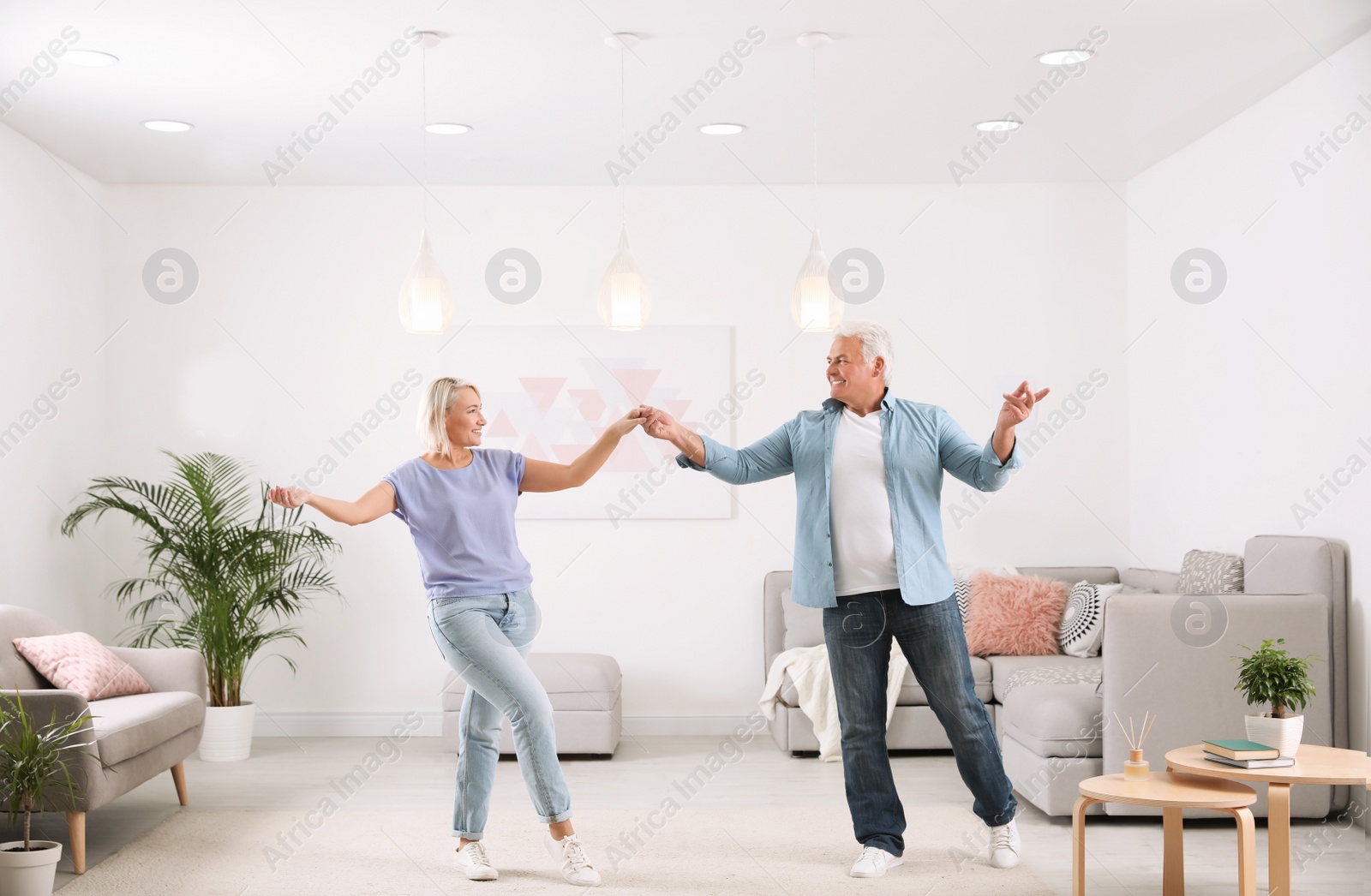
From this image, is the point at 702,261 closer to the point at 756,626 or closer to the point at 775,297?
the point at 775,297

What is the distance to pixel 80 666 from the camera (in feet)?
12.9

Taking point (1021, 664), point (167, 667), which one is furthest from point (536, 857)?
point (1021, 664)

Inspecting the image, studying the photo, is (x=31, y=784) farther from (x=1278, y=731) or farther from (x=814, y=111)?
(x=814, y=111)

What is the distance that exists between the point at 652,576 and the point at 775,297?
1.52 meters

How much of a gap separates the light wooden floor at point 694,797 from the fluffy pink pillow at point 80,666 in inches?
17.9

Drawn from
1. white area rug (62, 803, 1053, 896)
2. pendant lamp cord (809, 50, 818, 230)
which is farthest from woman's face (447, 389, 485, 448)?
pendant lamp cord (809, 50, 818, 230)

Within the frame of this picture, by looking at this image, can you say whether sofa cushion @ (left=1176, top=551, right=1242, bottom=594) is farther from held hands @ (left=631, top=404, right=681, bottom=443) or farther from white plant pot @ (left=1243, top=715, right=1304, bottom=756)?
held hands @ (left=631, top=404, right=681, bottom=443)

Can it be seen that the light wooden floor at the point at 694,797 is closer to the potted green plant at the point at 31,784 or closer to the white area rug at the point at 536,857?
the white area rug at the point at 536,857

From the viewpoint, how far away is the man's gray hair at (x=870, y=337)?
3.21 metres

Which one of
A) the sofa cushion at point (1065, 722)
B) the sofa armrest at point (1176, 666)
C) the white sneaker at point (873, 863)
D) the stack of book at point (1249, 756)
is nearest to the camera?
the stack of book at point (1249, 756)

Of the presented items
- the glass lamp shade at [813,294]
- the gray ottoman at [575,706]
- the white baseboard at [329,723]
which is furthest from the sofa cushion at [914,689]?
the white baseboard at [329,723]

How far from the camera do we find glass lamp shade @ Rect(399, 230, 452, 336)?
11.9ft

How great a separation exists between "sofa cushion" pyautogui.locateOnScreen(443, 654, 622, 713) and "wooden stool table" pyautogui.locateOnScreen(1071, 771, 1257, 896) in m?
2.32

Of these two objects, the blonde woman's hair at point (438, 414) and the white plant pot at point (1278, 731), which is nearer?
the white plant pot at point (1278, 731)
